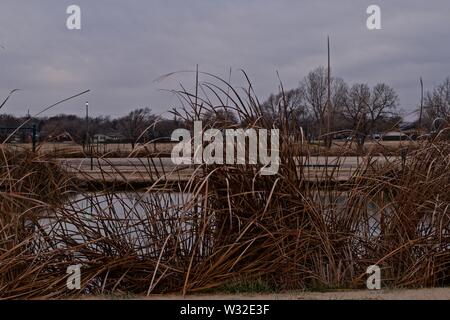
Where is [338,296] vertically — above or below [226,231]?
below

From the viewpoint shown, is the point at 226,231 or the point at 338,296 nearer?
the point at 338,296

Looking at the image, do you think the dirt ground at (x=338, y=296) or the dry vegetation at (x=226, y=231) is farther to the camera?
the dry vegetation at (x=226, y=231)

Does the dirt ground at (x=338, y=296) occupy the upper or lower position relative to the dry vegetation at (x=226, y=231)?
lower

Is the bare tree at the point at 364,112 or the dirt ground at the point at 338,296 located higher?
the bare tree at the point at 364,112

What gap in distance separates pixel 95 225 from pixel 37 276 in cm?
66

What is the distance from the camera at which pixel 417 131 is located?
6.18 metres

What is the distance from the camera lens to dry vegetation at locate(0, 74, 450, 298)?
16.4 feet

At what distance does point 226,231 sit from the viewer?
5285mm

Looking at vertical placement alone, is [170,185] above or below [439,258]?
above

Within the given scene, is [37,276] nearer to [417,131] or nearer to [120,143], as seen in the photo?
[120,143]

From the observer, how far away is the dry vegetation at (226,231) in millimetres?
5012
